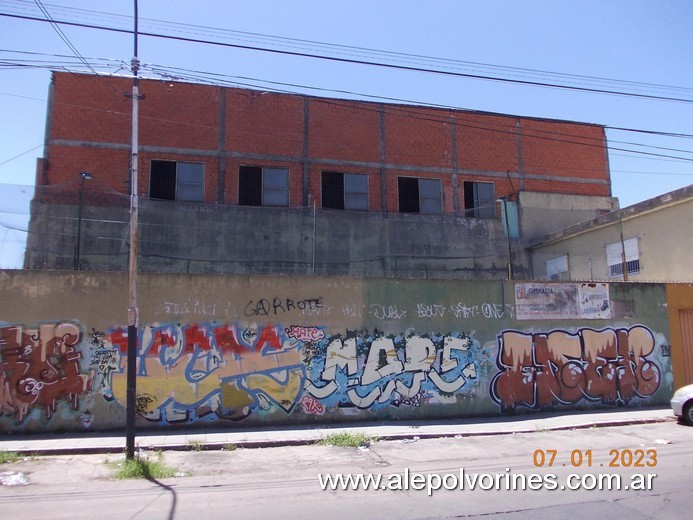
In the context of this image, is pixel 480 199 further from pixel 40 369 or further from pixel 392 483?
pixel 392 483

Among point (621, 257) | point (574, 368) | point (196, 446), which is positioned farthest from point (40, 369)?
point (621, 257)

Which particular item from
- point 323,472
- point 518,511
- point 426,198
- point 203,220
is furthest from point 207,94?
point 518,511

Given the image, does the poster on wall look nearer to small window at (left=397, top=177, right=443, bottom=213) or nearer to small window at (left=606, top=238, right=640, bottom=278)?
small window at (left=606, top=238, right=640, bottom=278)

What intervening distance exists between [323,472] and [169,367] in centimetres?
497

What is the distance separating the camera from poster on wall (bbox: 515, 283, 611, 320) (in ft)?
44.7

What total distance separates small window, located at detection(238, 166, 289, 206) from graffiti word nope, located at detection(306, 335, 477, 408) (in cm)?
1170

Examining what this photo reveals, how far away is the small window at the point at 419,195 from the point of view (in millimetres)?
24203

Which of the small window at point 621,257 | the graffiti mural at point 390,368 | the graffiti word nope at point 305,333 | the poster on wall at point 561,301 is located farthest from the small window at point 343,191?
the graffiti word nope at point 305,333

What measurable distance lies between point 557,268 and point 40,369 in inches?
762

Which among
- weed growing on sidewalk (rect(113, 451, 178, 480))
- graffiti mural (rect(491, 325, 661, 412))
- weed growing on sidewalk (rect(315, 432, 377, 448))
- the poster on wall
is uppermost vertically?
the poster on wall

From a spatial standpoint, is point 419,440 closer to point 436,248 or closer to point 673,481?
point 673,481

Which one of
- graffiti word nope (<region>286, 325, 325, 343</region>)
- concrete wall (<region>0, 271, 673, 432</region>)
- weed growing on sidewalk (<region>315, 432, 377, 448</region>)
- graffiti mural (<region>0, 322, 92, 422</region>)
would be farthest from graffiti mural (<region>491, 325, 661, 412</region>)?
graffiti mural (<region>0, 322, 92, 422</region>)

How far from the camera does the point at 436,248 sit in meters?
22.8

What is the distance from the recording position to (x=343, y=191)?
2358cm
